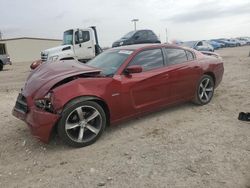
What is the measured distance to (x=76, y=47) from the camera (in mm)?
13867

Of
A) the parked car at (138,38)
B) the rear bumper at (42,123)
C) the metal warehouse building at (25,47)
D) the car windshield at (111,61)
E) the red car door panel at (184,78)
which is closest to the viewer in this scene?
the rear bumper at (42,123)

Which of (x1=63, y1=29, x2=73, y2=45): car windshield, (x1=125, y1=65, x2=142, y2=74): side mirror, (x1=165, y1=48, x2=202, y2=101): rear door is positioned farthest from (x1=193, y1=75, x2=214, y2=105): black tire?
(x1=63, y1=29, x2=73, y2=45): car windshield

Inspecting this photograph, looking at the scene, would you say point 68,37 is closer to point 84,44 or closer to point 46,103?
point 84,44

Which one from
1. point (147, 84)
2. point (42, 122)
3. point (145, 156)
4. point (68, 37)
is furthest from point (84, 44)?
point (145, 156)

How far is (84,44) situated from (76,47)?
45 centimetres

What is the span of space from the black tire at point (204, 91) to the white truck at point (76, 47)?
856 cm

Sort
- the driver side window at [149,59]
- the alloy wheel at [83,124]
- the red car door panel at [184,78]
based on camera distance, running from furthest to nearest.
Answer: the red car door panel at [184,78] < the driver side window at [149,59] < the alloy wheel at [83,124]

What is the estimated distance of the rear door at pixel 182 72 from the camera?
18.3ft

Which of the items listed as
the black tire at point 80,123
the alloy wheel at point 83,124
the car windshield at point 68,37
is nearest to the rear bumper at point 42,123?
the black tire at point 80,123

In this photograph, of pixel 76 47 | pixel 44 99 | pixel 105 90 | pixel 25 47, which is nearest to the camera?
pixel 44 99

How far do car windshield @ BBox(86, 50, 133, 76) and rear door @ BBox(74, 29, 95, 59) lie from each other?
328 inches

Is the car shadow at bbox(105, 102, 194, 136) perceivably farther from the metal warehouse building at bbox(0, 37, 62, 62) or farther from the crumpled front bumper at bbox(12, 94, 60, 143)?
the metal warehouse building at bbox(0, 37, 62, 62)

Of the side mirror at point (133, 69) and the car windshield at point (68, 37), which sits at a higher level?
the car windshield at point (68, 37)

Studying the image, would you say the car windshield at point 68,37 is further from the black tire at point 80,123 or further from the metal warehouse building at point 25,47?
the metal warehouse building at point 25,47
